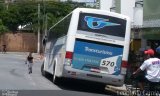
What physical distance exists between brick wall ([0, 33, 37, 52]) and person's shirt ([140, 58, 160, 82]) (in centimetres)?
6417

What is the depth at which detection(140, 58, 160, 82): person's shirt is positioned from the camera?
1413 cm

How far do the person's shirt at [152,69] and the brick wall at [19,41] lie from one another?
64172 mm

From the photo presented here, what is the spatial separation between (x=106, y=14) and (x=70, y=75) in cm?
308

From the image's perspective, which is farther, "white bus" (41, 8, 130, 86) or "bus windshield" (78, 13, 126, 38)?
"bus windshield" (78, 13, 126, 38)

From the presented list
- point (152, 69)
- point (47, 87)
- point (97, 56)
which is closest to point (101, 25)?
point (97, 56)

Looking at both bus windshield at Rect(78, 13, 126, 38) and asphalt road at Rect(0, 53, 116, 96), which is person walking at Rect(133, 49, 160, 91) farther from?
bus windshield at Rect(78, 13, 126, 38)

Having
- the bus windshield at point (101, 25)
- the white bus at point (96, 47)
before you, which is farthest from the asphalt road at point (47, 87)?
the bus windshield at point (101, 25)

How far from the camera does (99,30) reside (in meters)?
21.5

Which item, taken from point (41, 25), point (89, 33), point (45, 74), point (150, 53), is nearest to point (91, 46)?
point (89, 33)

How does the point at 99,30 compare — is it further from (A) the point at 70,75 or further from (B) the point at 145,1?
(B) the point at 145,1

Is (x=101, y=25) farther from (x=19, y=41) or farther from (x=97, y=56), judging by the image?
(x=19, y=41)

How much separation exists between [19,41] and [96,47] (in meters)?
57.4

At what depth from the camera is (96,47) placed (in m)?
21.4

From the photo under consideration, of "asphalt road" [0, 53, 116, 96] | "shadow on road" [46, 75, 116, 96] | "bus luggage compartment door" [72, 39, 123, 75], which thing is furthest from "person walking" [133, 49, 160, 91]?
"shadow on road" [46, 75, 116, 96]
